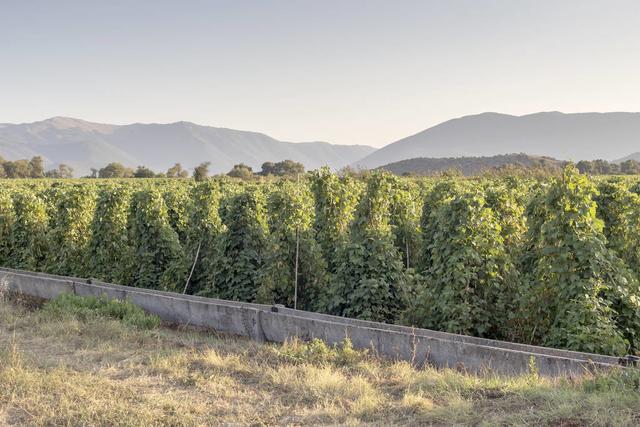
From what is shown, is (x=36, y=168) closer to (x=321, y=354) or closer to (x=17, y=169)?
(x=17, y=169)

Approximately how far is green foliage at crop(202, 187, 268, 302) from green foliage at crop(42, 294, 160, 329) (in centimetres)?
182

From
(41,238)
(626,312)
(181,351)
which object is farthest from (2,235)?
(626,312)

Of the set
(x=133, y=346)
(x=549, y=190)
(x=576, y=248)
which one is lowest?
(x=133, y=346)

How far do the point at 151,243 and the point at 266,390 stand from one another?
798cm

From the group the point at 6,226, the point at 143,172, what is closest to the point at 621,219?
the point at 6,226

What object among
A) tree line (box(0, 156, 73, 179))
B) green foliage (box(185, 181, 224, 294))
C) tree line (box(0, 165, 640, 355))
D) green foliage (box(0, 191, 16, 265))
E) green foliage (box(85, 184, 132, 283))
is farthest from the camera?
tree line (box(0, 156, 73, 179))

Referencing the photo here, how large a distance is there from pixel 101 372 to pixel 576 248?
20.8 feet

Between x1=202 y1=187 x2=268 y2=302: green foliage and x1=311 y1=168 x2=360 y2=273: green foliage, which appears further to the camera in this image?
x1=202 y1=187 x2=268 y2=302: green foliage

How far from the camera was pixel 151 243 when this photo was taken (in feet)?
42.4

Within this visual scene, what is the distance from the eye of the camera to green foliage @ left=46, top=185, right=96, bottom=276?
47.1ft

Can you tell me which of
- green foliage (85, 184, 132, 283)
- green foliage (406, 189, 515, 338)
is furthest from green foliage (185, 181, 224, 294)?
green foliage (406, 189, 515, 338)

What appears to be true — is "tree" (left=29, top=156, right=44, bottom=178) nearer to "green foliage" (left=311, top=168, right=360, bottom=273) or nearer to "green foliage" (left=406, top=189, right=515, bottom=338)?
"green foliage" (left=311, top=168, right=360, bottom=273)

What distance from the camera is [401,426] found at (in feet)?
15.7

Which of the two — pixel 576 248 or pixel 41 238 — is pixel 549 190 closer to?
pixel 576 248
